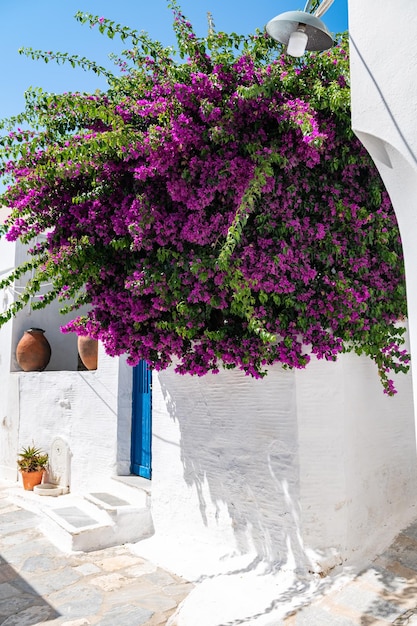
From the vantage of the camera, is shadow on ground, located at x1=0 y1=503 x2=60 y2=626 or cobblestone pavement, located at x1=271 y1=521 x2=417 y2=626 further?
shadow on ground, located at x1=0 y1=503 x2=60 y2=626

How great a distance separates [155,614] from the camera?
13.8 ft

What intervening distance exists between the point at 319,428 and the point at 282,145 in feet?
7.88

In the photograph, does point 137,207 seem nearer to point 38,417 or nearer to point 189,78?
point 189,78

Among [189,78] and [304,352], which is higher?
[189,78]

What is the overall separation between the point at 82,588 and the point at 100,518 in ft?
4.33

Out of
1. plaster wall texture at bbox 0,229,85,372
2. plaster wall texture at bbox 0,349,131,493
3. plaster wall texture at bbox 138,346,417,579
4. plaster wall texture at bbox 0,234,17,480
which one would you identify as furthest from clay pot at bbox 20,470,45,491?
plaster wall texture at bbox 138,346,417,579

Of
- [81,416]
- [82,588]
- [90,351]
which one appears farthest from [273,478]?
[90,351]

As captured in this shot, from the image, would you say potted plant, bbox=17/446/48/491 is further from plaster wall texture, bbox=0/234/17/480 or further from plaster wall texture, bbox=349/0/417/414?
plaster wall texture, bbox=349/0/417/414

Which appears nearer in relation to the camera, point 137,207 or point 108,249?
point 137,207

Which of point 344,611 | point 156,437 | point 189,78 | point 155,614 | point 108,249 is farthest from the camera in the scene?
point 156,437

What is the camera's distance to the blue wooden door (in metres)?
7.12

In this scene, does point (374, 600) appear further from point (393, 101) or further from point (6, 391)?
point (6, 391)

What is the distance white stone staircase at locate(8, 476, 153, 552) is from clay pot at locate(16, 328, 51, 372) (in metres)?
3.31

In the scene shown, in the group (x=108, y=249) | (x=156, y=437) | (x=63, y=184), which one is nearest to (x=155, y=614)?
(x=156, y=437)
